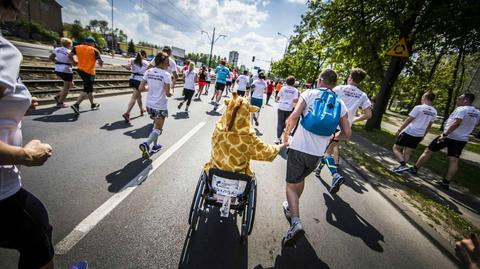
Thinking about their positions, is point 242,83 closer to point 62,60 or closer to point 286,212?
point 62,60

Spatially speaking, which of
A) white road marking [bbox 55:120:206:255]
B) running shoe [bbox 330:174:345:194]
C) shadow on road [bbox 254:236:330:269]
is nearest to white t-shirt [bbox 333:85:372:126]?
running shoe [bbox 330:174:345:194]

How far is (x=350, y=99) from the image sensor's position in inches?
203

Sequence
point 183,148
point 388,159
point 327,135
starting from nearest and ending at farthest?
point 327,135
point 183,148
point 388,159

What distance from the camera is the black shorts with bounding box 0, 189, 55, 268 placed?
1.38m

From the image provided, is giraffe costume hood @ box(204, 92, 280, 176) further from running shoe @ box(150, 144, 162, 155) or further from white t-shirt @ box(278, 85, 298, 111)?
white t-shirt @ box(278, 85, 298, 111)

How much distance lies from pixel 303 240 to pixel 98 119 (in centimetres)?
656

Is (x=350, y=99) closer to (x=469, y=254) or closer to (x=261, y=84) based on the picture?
(x=469, y=254)

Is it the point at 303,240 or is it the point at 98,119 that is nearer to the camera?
the point at 303,240

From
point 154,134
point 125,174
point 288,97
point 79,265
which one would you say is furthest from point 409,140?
point 79,265

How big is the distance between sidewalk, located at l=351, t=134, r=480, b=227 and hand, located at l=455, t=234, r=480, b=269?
4.39 m

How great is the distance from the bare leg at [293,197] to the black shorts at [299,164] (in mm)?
76

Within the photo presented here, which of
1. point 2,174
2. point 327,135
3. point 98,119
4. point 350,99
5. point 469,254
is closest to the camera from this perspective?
point 2,174

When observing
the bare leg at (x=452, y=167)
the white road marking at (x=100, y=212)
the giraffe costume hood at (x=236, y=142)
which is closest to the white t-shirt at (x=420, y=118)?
the bare leg at (x=452, y=167)

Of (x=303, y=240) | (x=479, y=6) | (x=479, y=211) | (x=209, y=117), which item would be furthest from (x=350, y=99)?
Result: (x=479, y=6)
